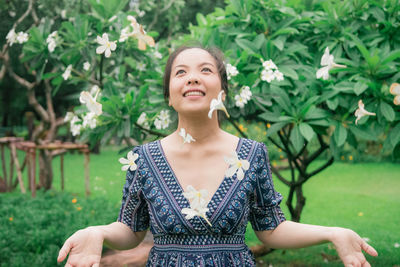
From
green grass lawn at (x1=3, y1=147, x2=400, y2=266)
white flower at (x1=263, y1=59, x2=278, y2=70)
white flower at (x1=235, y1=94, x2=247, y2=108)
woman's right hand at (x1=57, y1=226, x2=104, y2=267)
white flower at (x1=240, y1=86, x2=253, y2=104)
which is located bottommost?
green grass lawn at (x1=3, y1=147, x2=400, y2=266)

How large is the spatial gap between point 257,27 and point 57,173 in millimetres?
7563

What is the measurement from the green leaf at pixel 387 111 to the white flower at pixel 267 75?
0.61m

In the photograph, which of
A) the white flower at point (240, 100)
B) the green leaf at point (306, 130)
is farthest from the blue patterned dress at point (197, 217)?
the white flower at point (240, 100)

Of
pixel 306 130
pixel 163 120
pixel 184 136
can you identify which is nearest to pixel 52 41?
pixel 163 120

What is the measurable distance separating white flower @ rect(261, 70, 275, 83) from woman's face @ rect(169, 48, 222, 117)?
40.4 inches

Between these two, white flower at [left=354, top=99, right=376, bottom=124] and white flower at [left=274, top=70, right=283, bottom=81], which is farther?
white flower at [left=274, top=70, right=283, bottom=81]

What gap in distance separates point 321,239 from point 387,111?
121cm

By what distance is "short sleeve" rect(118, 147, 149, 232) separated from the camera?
1645 mm

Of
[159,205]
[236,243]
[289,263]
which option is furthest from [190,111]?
[289,263]

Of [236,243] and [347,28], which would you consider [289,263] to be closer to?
[347,28]

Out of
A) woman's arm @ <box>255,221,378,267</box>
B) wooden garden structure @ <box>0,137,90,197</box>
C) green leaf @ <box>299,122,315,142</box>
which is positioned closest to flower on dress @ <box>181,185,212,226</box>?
woman's arm @ <box>255,221,378,267</box>

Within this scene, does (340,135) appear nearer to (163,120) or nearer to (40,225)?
(163,120)

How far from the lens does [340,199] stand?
271 inches

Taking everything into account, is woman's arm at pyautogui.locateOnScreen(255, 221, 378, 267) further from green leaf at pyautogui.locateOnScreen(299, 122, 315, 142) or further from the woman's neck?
green leaf at pyautogui.locateOnScreen(299, 122, 315, 142)
